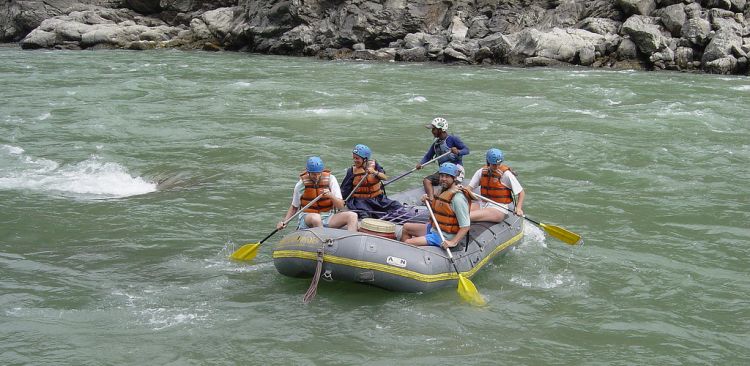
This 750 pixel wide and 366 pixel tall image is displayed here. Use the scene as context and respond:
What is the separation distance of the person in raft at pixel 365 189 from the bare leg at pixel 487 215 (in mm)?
1001

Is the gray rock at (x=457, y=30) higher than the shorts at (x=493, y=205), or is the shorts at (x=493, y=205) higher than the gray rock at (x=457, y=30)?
the gray rock at (x=457, y=30)

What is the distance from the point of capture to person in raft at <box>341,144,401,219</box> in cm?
876

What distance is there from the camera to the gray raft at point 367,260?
24.2ft

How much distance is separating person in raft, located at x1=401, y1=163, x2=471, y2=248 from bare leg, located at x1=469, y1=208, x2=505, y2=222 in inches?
31.5

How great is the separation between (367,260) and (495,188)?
7.66ft

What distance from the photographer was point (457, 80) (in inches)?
979

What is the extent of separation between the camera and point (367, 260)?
736 centimetres

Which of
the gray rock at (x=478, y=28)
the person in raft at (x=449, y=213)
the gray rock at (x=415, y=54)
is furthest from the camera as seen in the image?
the gray rock at (x=478, y=28)

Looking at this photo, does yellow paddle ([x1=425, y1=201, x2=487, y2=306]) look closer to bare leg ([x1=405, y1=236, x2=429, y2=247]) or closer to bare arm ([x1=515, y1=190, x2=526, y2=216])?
bare leg ([x1=405, y1=236, x2=429, y2=247])

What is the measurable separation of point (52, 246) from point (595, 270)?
21.0 feet

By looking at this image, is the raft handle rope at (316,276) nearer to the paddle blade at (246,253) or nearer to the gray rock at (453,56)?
the paddle blade at (246,253)

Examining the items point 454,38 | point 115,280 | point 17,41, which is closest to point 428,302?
point 115,280

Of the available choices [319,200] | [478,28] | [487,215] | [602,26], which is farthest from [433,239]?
[478,28]

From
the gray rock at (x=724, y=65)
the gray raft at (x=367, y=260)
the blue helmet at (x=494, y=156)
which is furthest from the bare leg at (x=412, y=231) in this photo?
the gray rock at (x=724, y=65)
